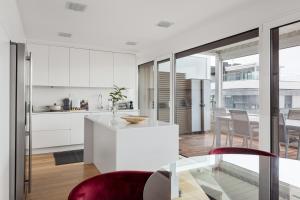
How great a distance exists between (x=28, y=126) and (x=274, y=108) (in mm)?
2964

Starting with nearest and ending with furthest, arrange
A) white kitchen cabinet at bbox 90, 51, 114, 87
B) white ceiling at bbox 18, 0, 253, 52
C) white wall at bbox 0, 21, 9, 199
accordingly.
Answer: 1. white wall at bbox 0, 21, 9, 199
2. white ceiling at bbox 18, 0, 253, 52
3. white kitchen cabinet at bbox 90, 51, 114, 87

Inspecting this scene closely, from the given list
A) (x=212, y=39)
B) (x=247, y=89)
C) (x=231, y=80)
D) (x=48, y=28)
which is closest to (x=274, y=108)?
(x=247, y=89)

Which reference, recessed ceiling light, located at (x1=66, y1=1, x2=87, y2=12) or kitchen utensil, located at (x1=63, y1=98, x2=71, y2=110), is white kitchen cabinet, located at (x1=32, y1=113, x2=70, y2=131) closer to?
kitchen utensil, located at (x1=63, y1=98, x2=71, y2=110)

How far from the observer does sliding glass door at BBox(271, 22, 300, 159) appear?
2.49m

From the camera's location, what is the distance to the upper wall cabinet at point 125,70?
5723 millimetres

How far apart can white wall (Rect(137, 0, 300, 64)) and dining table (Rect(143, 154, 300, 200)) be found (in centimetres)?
171

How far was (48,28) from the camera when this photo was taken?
158 inches

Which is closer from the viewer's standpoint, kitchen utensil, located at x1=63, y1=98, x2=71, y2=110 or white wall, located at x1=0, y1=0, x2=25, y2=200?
white wall, located at x1=0, y1=0, x2=25, y2=200

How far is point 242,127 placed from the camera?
131 inches

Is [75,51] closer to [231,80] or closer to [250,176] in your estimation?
[231,80]

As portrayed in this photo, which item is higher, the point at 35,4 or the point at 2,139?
the point at 35,4

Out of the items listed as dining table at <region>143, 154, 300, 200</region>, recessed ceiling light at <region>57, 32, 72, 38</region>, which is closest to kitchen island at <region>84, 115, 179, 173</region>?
dining table at <region>143, 154, 300, 200</region>

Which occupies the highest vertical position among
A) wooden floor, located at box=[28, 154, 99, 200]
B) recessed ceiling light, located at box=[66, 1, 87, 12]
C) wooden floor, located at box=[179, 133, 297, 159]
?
recessed ceiling light, located at box=[66, 1, 87, 12]

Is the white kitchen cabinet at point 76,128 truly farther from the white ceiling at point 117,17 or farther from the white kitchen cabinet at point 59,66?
the white ceiling at point 117,17
